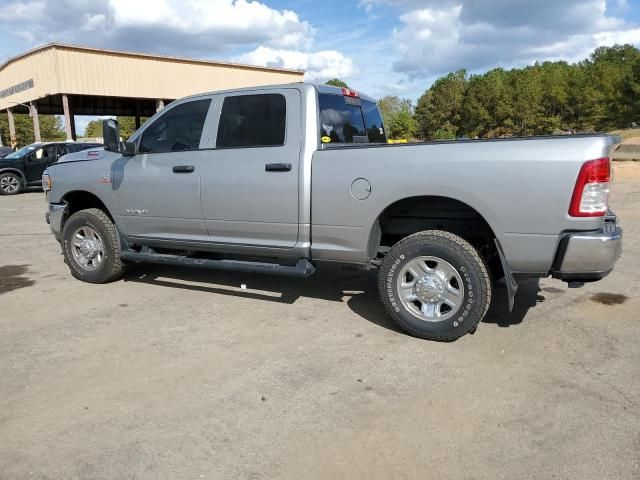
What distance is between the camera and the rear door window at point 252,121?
183 inches

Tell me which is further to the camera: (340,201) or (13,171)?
(13,171)

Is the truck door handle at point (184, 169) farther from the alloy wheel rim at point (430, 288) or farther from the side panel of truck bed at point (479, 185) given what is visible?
the alloy wheel rim at point (430, 288)

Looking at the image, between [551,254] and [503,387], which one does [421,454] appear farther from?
[551,254]

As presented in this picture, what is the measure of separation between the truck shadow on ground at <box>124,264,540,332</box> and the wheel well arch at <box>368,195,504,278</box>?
0.55 m

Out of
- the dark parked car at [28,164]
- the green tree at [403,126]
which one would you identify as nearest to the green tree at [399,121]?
the green tree at [403,126]

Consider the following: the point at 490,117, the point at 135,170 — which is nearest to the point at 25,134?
the point at 490,117

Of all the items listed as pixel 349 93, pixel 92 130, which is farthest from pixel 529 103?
pixel 92 130

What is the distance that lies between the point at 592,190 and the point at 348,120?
247 cm

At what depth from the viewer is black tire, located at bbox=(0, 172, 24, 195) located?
1690 cm

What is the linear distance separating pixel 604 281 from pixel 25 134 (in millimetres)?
89462

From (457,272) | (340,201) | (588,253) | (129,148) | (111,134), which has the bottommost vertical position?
(457,272)

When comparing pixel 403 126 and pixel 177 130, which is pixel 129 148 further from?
pixel 403 126

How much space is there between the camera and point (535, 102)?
6162 cm

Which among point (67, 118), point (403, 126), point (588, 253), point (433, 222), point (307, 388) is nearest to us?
point (307, 388)
